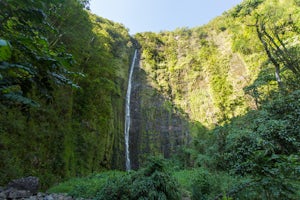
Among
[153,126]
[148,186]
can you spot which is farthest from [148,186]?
[153,126]

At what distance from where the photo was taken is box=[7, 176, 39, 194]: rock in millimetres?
4312

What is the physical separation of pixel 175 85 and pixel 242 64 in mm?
5953

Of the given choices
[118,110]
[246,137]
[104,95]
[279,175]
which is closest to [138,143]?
[118,110]

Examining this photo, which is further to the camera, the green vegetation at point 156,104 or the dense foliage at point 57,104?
the green vegetation at point 156,104

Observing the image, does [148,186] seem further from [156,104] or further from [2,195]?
[156,104]

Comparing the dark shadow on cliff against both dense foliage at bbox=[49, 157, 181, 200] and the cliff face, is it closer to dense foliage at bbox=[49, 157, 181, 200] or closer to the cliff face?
the cliff face

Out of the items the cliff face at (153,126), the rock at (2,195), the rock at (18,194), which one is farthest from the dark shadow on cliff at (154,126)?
the rock at (2,195)

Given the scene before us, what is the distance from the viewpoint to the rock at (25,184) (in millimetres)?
4312

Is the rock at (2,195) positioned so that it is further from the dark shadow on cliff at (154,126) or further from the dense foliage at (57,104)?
the dark shadow on cliff at (154,126)

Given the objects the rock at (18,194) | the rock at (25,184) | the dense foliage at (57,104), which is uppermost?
the dense foliage at (57,104)

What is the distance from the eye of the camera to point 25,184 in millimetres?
4422

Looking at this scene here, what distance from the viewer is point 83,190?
4.88 meters

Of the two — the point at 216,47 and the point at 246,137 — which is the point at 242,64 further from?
the point at 246,137

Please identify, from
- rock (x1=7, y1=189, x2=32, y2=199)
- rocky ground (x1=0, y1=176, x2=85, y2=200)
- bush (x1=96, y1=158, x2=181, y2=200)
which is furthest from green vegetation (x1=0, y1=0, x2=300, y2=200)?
rock (x1=7, y1=189, x2=32, y2=199)
